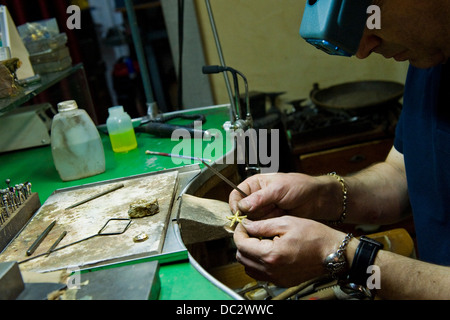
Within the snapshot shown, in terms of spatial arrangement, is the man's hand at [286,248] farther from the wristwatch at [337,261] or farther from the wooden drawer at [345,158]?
the wooden drawer at [345,158]

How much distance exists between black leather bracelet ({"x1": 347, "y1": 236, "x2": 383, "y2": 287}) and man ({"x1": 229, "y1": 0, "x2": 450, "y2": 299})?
2cm

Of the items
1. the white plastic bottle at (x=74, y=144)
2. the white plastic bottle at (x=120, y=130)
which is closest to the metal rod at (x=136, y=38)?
the white plastic bottle at (x=120, y=130)

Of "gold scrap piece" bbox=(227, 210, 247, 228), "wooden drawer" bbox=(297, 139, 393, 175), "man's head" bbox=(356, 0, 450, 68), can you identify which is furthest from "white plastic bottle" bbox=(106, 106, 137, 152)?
"wooden drawer" bbox=(297, 139, 393, 175)

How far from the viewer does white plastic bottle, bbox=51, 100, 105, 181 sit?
1593 millimetres

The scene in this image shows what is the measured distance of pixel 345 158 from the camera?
2.68m

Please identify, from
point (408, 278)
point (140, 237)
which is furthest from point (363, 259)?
point (140, 237)

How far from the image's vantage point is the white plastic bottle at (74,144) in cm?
159

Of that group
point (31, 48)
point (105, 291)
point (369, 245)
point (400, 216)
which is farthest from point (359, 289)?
point (31, 48)

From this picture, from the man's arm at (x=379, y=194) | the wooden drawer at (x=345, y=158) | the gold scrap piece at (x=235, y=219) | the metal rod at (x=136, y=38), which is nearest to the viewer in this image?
Answer: the gold scrap piece at (x=235, y=219)

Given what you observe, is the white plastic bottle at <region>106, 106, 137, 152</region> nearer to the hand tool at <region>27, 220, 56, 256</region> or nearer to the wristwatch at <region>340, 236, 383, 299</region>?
the hand tool at <region>27, 220, 56, 256</region>

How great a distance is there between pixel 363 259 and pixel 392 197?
1.69ft
